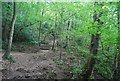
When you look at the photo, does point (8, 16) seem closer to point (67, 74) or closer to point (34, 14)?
point (34, 14)

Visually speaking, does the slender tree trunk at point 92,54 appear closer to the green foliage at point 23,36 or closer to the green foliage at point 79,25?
the green foliage at point 79,25

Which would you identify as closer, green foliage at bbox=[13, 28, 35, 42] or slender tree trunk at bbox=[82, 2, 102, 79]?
slender tree trunk at bbox=[82, 2, 102, 79]

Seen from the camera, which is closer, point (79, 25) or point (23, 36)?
point (79, 25)

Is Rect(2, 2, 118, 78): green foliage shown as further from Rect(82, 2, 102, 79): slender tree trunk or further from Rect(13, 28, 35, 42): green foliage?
Rect(82, 2, 102, 79): slender tree trunk

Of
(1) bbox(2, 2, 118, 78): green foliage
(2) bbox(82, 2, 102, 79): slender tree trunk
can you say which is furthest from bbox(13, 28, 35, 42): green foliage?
(2) bbox(82, 2, 102, 79): slender tree trunk

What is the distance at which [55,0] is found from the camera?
7613 mm

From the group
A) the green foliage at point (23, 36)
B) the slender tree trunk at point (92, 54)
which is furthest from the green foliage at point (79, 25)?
the slender tree trunk at point (92, 54)

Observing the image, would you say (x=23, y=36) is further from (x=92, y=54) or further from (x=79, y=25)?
(x=92, y=54)

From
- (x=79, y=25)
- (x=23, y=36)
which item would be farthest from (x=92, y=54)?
(x=23, y=36)

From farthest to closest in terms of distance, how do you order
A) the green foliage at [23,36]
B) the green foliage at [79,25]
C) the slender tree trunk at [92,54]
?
the green foliage at [23,36]
the slender tree trunk at [92,54]
the green foliage at [79,25]

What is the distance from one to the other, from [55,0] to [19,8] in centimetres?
400

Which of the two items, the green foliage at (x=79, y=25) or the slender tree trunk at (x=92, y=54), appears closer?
the green foliage at (x=79, y=25)

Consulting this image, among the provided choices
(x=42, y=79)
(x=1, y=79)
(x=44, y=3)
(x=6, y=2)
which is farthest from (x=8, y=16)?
(x=42, y=79)

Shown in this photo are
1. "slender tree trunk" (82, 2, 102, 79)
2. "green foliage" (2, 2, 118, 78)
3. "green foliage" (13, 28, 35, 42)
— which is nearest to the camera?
"green foliage" (2, 2, 118, 78)
